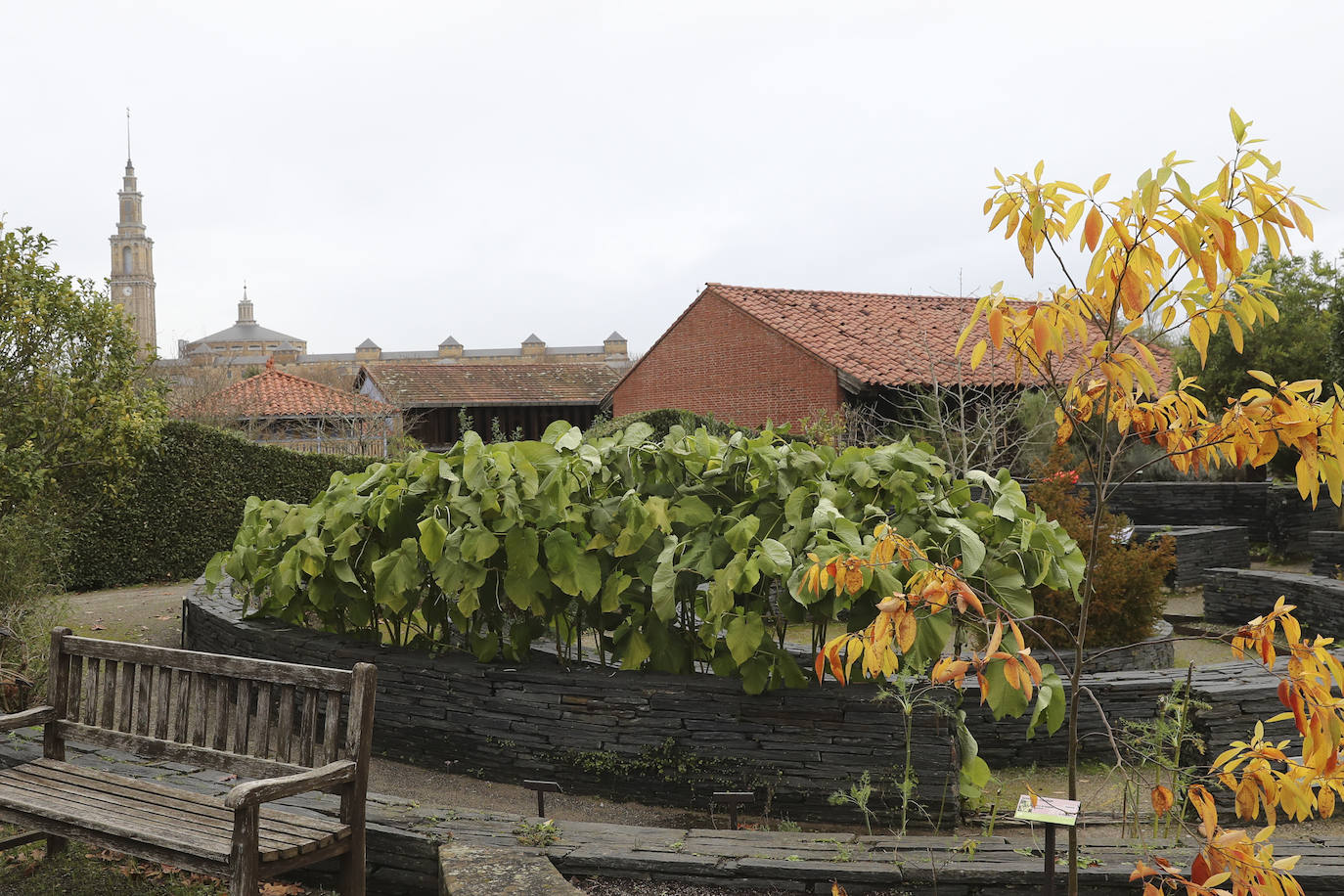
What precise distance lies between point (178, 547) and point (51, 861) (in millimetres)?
9385

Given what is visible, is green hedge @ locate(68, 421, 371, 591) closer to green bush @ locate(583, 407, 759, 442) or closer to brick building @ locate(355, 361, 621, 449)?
green bush @ locate(583, 407, 759, 442)

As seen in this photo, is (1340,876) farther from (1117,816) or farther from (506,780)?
(506,780)

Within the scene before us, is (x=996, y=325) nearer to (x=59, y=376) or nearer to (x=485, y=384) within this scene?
(x=59, y=376)

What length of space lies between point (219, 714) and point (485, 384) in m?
33.9

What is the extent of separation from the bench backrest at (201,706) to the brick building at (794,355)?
17.0m

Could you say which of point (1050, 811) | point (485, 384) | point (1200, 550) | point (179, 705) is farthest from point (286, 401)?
point (1050, 811)

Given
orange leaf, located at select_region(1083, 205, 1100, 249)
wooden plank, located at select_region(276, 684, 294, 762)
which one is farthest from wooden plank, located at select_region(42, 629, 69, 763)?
orange leaf, located at select_region(1083, 205, 1100, 249)

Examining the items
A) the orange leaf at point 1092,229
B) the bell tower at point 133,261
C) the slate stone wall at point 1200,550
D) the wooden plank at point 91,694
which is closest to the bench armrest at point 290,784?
the wooden plank at point 91,694

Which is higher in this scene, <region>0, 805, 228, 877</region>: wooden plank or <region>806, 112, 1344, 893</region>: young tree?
<region>806, 112, 1344, 893</region>: young tree

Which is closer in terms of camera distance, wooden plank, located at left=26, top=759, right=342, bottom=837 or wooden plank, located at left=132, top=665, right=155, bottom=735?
wooden plank, located at left=26, top=759, right=342, bottom=837

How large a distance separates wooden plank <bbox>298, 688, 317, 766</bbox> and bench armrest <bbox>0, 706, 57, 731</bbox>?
1363 mm

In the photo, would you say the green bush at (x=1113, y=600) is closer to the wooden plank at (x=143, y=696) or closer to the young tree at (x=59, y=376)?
the wooden plank at (x=143, y=696)

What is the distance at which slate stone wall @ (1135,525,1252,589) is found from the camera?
1256 cm

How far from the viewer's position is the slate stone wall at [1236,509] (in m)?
14.8
